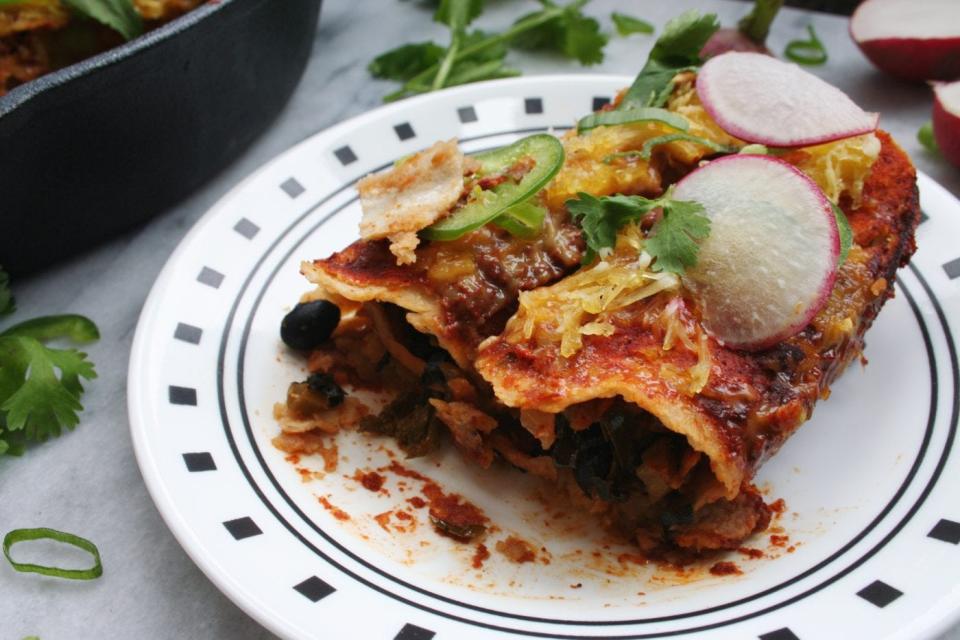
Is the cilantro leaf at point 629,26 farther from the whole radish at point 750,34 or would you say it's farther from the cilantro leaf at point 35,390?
the cilantro leaf at point 35,390

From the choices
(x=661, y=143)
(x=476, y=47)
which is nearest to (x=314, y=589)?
(x=661, y=143)

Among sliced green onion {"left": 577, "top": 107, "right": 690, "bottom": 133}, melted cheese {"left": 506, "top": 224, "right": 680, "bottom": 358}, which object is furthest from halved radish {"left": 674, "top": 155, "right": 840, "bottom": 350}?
sliced green onion {"left": 577, "top": 107, "right": 690, "bottom": 133}

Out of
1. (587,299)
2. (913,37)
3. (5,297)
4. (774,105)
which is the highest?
(774,105)

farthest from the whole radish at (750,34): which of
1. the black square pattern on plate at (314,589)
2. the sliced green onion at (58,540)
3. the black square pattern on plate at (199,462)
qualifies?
the sliced green onion at (58,540)

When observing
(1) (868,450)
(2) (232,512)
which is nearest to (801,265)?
(1) (868,450)

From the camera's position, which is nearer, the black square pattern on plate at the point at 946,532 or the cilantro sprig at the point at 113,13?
the black square pattern on plate at the point at 946,532

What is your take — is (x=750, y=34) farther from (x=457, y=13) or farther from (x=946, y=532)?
(x=946, y=532)

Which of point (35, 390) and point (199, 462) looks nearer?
point (199, 462)

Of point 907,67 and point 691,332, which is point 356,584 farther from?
point 907,67
